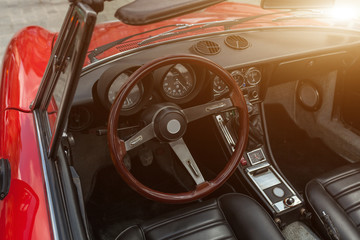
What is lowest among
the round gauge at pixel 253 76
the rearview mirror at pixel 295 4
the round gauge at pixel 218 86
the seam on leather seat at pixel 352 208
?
the seam on leather seat at pixel 352 208

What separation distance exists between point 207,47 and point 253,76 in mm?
440

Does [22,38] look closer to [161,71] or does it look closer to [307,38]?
[161,71]

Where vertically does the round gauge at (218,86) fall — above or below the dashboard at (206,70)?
below

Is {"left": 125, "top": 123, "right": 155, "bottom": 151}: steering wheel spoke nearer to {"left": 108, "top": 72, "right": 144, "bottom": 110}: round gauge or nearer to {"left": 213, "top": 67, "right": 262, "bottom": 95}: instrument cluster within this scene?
{"left": 108, "top": 72, "right": 144, "bottom": 110}: round gauge

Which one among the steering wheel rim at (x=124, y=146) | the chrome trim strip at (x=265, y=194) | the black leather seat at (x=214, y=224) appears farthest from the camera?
the chrome trim strip at (x=265, y=194)

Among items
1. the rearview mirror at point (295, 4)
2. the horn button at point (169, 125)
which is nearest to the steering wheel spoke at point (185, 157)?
the horn button at point (169, 125)

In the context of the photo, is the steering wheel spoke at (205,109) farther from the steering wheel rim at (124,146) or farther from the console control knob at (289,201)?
the console control knob at (289,201)

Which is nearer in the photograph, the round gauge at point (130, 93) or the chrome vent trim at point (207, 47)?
the round gauge at point (130, 93)

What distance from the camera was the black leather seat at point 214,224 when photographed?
170 cm

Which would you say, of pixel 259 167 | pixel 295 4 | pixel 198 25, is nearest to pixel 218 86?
pixel 198 25

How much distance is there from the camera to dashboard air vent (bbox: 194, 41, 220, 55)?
2260 mm

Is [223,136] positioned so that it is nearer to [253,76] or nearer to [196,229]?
[253,76]

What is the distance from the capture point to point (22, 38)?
246 centimetres

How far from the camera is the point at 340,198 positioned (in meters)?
1.95
